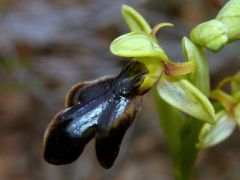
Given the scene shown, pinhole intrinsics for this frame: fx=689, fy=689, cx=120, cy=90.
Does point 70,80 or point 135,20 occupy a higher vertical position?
point 135,20

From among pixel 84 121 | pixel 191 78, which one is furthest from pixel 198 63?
pixel 84 121

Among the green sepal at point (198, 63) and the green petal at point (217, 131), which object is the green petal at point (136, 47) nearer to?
the green sepal at point (198, 63)

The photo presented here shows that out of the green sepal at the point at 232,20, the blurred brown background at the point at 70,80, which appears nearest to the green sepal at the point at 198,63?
the green sepal at the point at 232,20

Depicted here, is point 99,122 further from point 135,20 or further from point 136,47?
point 135,20

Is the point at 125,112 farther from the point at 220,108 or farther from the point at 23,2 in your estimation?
the point at 23,2

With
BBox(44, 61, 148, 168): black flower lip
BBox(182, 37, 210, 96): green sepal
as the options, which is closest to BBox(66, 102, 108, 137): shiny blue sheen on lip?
BBox(44, 61, 148, 168): black flower lip

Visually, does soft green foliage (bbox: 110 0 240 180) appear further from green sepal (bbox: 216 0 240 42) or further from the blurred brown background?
the blurred brown background
